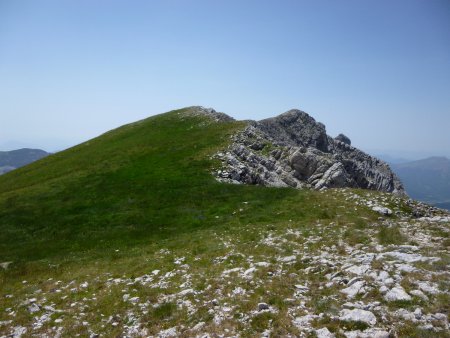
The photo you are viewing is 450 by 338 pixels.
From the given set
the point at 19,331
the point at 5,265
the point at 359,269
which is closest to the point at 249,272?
the point at 359,269

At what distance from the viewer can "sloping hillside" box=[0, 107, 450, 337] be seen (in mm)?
12586

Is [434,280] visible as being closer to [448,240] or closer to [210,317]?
[448,240]

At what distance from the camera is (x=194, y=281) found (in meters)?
17.8

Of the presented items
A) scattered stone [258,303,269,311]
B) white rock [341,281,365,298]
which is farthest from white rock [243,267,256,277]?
white rock [341,281,365,298]

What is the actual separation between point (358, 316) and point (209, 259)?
1126cm

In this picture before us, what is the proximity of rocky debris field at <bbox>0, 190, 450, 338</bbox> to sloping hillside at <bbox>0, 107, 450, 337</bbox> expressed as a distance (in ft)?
0.23

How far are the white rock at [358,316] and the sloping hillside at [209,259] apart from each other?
3 centimetres

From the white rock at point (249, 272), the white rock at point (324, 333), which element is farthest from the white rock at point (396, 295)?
the white rock at point (249, 272)

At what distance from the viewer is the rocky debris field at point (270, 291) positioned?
11.8 m

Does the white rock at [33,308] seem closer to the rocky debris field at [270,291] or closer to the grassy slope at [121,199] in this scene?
the rocky debris field at [270,291]

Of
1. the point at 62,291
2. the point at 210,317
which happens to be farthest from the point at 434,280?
the point at 62,291

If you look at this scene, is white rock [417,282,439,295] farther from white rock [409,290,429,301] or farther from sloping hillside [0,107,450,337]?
white rock [409,290,429,301]

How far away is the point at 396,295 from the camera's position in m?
12.4

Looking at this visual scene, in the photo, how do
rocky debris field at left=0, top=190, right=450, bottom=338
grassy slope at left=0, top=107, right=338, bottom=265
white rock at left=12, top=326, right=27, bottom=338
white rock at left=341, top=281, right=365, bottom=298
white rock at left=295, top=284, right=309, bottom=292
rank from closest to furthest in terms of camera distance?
1. rocky debris field at left=0, top=190, right=450, bottom=338
2. white rock at left=341, top=281, right=365, bottom=298
3. white rock at left=295, top=284, right=309, bottom=292
4. white rock at left=12, top=326, right=27, bottom=338
5. grassy slope at left=0, top=107, right=338, bottom=265
